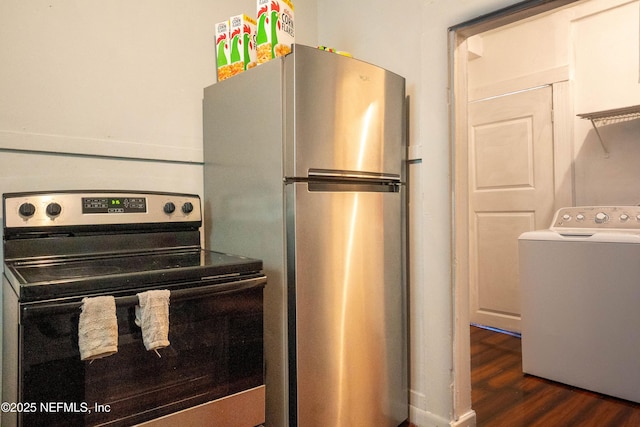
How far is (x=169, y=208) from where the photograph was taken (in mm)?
1537

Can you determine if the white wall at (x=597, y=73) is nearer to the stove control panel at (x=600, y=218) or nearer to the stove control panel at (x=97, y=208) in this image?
the stove control panel at (x=600, y=218)

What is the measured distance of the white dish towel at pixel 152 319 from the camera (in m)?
0.99

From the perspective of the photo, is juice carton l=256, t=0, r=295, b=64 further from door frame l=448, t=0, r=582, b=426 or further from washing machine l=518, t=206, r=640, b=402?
washing machine l=518, t=206, r=640, b=402

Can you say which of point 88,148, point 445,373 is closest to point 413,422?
point 445,373

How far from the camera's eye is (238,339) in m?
1.22

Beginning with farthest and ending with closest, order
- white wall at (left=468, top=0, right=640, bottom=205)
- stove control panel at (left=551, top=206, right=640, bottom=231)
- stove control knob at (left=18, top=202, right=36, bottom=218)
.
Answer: white wall at (left=468, top=0, right=640, bottom=205) < stove control panel at (left=551, top=206, right=640, bottom=231) < stove control knob at (left=18, top=202, right=36, bottom=218)

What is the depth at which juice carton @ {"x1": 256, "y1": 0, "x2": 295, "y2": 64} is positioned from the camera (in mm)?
1611

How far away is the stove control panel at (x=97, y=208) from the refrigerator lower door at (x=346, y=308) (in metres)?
0.49

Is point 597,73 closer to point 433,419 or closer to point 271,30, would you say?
point 271,30

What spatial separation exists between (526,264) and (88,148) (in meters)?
2.31

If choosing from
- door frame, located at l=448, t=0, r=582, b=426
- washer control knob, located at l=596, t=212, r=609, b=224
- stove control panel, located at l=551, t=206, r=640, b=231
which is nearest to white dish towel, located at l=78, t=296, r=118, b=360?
door frame, located at l=448, t=0, r=582, b=426

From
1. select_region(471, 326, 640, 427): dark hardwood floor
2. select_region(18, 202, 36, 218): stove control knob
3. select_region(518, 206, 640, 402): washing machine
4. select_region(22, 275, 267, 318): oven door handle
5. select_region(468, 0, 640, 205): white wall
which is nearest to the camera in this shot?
select_region(22, 275, 267, 318): oven door handle

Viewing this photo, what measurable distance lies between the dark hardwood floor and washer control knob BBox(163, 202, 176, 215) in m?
1.61

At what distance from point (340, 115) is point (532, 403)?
5.68 ft
